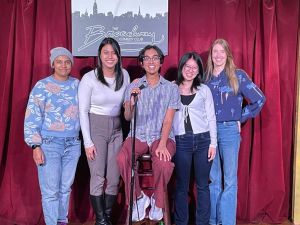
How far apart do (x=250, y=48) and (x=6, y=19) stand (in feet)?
6.54

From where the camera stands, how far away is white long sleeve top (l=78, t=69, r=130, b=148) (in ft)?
8.70

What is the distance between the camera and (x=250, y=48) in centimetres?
316

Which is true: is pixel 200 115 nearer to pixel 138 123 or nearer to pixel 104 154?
pixel 138 123

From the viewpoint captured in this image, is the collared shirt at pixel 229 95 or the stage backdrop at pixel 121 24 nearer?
the collared shirt at pixel 229 95

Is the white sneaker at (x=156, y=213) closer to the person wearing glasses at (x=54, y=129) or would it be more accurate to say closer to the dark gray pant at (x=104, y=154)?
the dark gray pant at (x=104, y=154)

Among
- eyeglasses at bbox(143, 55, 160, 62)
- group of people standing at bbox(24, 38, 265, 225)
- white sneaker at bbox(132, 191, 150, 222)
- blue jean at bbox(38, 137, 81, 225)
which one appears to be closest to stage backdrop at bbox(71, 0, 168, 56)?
group of people standing at bbox(24, 38, 265, 225)

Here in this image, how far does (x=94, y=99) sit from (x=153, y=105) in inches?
16.3

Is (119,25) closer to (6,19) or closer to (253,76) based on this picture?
(6,19)

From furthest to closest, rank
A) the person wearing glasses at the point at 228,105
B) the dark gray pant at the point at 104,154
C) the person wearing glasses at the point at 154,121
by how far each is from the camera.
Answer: the person wearing glasses at the point at 228,105 < the dark gray pant at the point at 104,154 < the person wearing glasses at the point at 154,121

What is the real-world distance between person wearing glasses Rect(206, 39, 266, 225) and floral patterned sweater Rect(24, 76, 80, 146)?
102 centimetres

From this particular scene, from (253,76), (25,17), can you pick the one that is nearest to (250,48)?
(253,76)

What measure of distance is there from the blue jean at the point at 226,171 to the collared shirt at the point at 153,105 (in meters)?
0.47

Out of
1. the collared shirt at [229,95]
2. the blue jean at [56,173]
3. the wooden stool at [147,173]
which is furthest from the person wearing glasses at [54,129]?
the collared shirt at [229,95]

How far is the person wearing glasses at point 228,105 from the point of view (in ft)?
9.29
